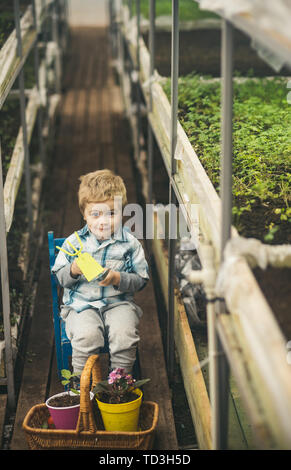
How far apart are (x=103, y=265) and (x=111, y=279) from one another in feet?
0.50

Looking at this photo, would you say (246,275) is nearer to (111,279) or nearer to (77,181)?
(111,279)

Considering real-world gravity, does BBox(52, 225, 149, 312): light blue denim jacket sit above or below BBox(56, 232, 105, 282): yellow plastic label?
below

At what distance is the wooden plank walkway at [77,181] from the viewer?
315 centimetres

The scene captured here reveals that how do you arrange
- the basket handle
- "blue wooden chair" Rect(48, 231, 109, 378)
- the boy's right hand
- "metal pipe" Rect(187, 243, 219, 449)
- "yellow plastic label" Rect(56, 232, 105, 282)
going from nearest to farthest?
"metal pipe" Rect(187, 243, 219, 449)
the basket handle
"yellow plastic label" Rect(56, 232, 105, 282)
the boy's right hand
"blue wooden chair" Rect(48, 231, 109, 378)

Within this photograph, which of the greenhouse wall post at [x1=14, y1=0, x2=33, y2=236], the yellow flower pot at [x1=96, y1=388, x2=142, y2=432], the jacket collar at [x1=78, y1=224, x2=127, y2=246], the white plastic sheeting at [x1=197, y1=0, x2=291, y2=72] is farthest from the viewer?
the greenhouse wall post at [x1=14, y1=0, x2=33, y2=236]

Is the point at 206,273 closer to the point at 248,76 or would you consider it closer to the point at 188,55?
the point at 248,76

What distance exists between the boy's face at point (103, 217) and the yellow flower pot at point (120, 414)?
2.42ft

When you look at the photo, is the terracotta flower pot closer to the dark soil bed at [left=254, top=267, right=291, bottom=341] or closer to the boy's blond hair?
the boy's blond hair

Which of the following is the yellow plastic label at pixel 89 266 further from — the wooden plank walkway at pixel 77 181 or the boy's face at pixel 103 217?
the wooden plank walkway at pixel 77 181

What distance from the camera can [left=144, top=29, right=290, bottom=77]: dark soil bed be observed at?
4914mm

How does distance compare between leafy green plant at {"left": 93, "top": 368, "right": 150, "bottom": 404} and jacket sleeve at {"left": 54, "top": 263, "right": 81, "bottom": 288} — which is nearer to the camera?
leafy green plant at {"left": 93, "top": 368, "right": 150, "bottom": 404}

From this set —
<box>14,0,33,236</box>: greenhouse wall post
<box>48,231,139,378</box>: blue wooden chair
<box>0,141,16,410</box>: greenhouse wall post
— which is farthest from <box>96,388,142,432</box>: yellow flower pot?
<box>14,0,33,236</box>: greenhouse wall post

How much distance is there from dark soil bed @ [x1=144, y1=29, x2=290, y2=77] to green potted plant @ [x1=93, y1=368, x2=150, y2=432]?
235 cm

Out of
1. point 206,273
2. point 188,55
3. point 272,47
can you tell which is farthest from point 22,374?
point 188,55
